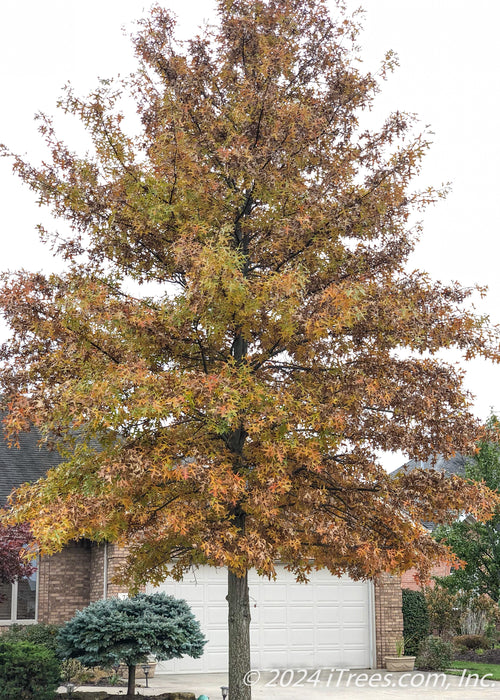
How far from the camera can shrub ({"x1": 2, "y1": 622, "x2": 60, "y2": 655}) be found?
15.5 m

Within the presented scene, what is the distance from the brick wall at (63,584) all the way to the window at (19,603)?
221mm

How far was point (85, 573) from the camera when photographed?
1817 centimetres

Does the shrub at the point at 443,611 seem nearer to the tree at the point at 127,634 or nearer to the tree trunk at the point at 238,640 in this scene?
the tree at the point at 127,634

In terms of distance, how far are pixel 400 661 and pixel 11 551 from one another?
1040 centimetres

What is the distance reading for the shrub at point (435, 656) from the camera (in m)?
18.4

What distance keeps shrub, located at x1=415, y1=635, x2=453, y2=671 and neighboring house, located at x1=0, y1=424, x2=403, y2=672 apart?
882 mm

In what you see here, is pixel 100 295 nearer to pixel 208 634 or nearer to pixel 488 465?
pixel 208 634

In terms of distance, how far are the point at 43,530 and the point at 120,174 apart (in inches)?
161

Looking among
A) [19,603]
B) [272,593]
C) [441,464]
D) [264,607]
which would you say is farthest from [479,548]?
[441,464]

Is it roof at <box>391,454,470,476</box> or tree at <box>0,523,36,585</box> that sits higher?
roof at <box>391,454,470,476</box>

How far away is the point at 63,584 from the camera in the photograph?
17.9 metres

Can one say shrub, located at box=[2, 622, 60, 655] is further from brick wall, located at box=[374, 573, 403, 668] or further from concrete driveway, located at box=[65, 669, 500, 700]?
brick wall, located at box=[374, 573, 403, 668]

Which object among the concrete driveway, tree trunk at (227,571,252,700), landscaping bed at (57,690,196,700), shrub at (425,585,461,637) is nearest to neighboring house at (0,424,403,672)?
the concrete driveway

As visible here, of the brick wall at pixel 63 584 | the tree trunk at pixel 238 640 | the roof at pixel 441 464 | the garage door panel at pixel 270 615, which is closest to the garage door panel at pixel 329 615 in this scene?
the garage door panel at pixel 270 615
